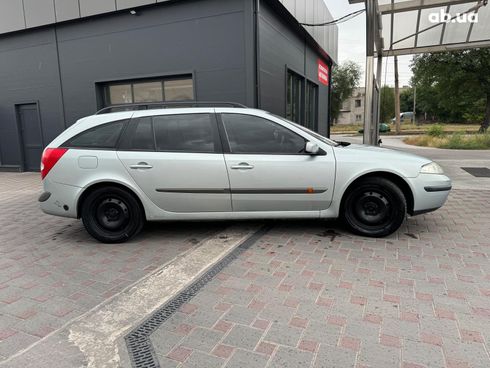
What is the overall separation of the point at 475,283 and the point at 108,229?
405 centimetres

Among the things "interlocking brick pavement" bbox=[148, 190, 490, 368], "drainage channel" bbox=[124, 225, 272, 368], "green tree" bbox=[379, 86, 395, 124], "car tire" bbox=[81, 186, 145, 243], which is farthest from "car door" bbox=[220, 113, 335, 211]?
"green tree" bbox=[379, 86, 395, 124]

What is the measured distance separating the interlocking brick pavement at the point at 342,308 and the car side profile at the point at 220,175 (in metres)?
0.48

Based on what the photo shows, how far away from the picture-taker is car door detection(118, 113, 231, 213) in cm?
441

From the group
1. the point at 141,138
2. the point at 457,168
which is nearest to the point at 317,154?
the point at 141,138

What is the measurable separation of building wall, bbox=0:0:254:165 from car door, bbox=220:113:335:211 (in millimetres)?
3648

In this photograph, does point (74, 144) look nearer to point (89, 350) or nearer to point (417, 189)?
point (89, 350)

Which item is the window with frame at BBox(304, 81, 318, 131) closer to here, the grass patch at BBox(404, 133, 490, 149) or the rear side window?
the grass patch at BBox(404, 133, 490, 149)

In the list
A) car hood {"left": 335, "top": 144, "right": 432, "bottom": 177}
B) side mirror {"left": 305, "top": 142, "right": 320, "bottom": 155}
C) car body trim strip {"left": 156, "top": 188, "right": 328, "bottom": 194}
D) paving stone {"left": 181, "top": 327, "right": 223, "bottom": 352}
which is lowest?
paving stone {"left": 181, "top": 327, "right": 223, "bottom": 352}

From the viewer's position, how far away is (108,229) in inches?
181

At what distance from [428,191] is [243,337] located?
3016 mm

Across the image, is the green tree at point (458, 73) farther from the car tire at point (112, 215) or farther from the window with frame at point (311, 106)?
the car tire at point (112, 215)

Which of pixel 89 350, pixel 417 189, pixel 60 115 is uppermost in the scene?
pixel 60 115

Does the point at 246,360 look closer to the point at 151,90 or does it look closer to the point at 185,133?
the point at 185,133

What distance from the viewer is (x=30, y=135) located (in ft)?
37.0
